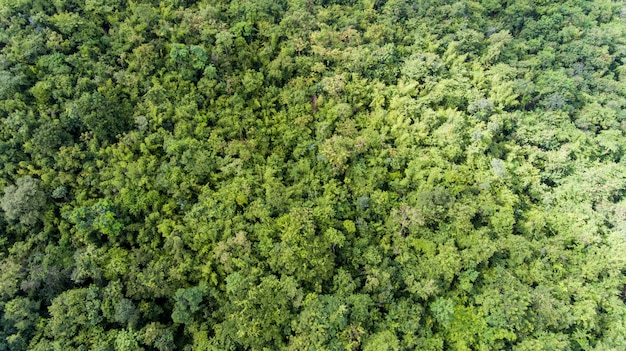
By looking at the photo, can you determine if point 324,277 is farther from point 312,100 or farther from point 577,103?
point 577,103

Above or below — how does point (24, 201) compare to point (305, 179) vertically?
above

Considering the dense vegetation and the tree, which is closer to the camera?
the dense vegetation

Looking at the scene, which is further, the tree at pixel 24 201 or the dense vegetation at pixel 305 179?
the tree at pixel 24 201

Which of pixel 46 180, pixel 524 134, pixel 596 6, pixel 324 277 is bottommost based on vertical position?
pixel 324 277

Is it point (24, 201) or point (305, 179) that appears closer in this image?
point (24, 201)

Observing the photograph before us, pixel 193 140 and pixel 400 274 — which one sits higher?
pixel 193 140

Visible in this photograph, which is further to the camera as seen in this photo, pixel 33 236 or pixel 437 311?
pixel 33 236

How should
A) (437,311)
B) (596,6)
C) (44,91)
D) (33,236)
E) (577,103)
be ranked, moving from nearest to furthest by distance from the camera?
1. (437,311)
2. (33,236)
3. (44,91)
4. (577,103)
5. (596,6)

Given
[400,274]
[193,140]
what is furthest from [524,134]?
[193,140]
